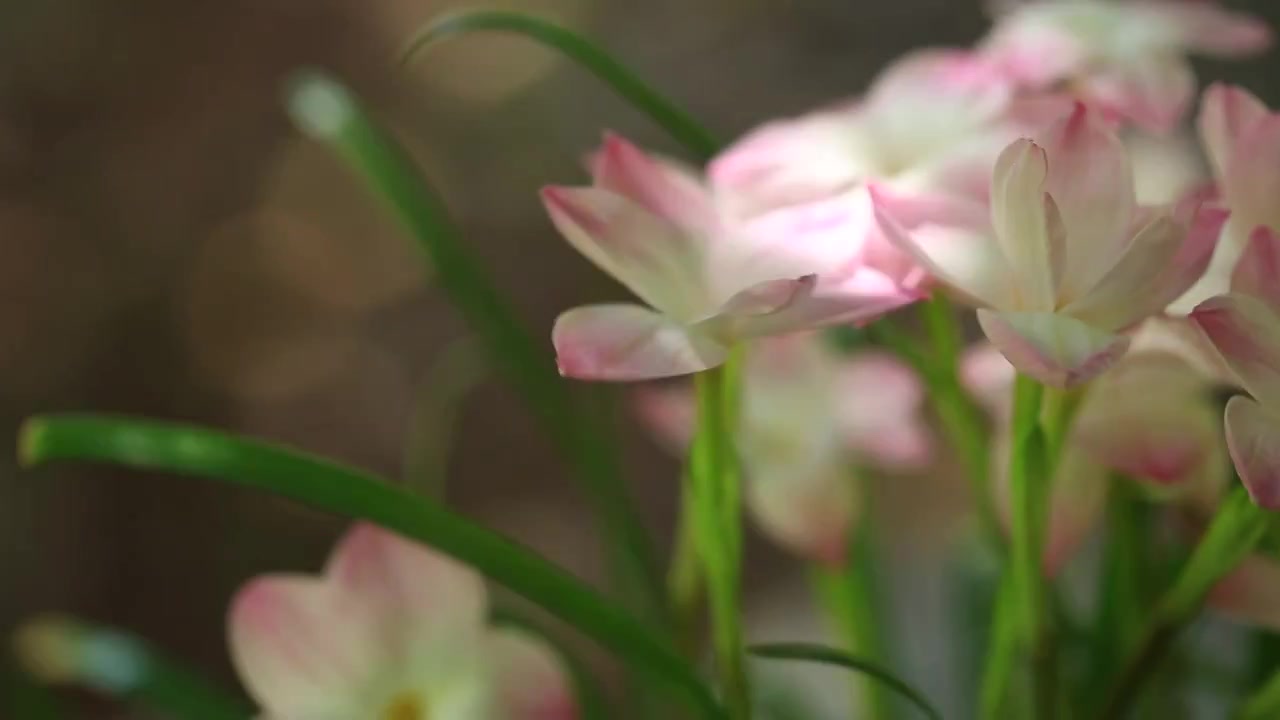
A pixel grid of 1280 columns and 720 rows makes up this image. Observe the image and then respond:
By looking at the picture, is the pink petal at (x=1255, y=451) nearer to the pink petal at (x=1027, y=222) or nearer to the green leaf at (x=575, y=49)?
the pink petal at (x=1027, y=222)

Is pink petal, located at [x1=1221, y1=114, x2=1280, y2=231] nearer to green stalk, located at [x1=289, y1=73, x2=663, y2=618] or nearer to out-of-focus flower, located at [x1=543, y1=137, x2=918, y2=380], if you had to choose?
out-of-focus flower, located at [x1=543, y1=137, x2=918, y2=380]

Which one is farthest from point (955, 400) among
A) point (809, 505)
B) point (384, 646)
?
point (384, 646)

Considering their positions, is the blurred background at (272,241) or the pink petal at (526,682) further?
the blurred background at (272,241)

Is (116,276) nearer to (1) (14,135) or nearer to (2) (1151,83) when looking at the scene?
(1) (14,135)

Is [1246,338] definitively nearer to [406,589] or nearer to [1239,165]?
[1239,165]

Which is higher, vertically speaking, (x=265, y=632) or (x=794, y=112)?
(x=794, y=112)

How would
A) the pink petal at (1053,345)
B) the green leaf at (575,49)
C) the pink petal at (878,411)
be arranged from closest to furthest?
the pink petal at (1053,345) → the green leaf at (575,49) → the pink petal at (878,411)

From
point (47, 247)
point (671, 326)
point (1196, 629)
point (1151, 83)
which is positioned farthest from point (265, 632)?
point (47, 247)

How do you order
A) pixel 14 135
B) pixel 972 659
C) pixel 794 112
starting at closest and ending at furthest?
pixel 972 659 → pixel 14 135 → pixel 794 112

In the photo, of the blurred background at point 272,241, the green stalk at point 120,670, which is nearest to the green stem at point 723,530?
the green stalk at point 120,670
